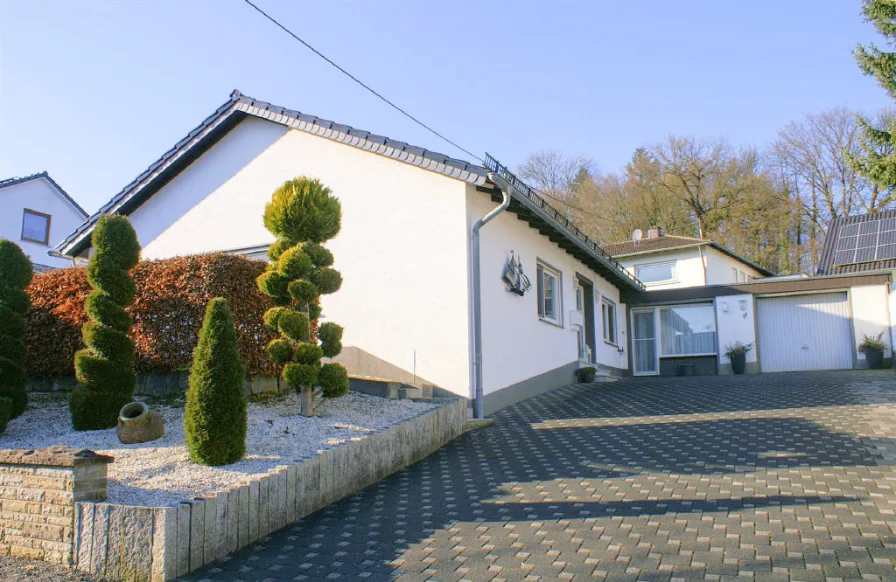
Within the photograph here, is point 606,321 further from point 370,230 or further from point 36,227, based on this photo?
point 36,227

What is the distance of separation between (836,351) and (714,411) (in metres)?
11.5

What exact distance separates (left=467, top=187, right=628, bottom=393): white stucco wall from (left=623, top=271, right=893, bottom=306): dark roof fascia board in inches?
255

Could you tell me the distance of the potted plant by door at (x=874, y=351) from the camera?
18.4 metres

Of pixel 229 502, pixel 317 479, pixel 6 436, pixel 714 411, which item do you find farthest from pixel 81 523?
pixel 714 411

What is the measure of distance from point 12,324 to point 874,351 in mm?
19470

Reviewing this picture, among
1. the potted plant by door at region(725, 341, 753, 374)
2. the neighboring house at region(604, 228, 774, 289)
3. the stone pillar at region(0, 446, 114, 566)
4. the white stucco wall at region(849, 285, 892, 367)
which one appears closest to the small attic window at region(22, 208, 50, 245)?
the neighboring house at region(604, 228, 774, 289)

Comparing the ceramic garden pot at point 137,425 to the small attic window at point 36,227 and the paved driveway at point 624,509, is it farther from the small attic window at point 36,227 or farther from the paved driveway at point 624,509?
the small attic window at point 36,227

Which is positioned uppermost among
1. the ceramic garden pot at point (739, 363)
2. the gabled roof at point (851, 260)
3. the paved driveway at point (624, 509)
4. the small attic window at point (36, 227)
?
the small attic window at point (36, 227)

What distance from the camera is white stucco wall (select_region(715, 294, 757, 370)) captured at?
20.8 m

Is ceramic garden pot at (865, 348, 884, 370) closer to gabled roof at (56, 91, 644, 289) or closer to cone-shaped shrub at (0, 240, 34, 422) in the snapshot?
gabled roof at (56, 91, 644, 289)

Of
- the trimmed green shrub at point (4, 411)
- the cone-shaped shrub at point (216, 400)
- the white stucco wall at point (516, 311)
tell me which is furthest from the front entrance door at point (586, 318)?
the trimmed green shrub at point (4, 411)

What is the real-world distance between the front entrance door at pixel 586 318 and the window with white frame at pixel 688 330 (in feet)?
17.0

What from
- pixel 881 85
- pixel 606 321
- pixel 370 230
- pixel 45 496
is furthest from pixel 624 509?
pixel 606 321

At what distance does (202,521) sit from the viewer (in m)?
4.90
